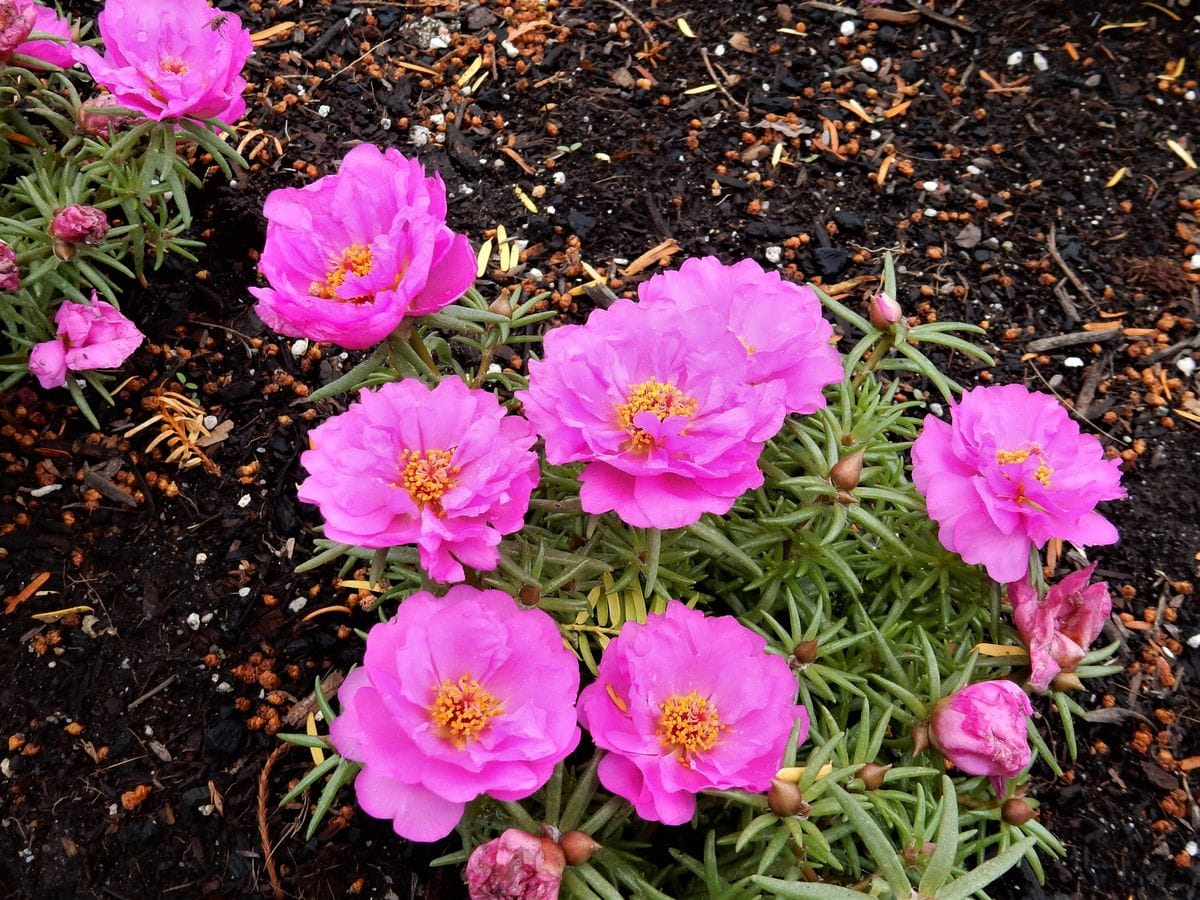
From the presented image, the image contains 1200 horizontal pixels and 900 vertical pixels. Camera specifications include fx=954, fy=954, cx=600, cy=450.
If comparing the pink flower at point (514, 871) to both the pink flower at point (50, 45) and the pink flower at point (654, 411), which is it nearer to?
the pink flower at point (654, 411)

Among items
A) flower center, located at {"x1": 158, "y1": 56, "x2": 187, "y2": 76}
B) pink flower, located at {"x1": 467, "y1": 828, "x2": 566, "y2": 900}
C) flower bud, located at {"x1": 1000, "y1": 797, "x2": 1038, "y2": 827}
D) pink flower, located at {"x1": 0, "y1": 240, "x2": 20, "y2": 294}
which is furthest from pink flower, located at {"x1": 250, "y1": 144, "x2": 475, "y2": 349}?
flower bud, located at {"x1": 1000, "y1": 797, "x2": 1038, "y2": 827}

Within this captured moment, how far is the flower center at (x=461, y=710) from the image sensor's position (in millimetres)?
1550

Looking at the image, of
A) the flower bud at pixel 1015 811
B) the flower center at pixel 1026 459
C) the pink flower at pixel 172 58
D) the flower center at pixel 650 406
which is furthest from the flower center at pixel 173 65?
the flower bud at pixel 1015 811

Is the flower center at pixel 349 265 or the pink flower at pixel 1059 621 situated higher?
the flower center at pixel 349 265

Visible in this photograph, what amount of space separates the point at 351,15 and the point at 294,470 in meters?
2.00

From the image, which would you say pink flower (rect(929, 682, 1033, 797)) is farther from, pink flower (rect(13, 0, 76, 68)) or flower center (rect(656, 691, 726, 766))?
pink flower (rect(13, 0, 76, 68))

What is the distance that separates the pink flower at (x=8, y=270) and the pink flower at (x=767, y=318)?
157 centimetres

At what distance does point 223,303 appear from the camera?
3148mm

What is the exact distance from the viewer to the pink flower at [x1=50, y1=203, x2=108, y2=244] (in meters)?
2.38

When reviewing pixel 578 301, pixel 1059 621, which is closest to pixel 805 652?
pixel 1059 621

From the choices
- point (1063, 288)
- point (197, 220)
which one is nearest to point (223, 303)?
point (197, 220)

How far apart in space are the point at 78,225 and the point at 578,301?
59.0 inches

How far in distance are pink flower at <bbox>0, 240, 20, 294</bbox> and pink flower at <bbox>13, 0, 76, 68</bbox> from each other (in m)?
0.53

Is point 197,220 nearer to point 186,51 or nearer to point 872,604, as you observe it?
point 186,51
